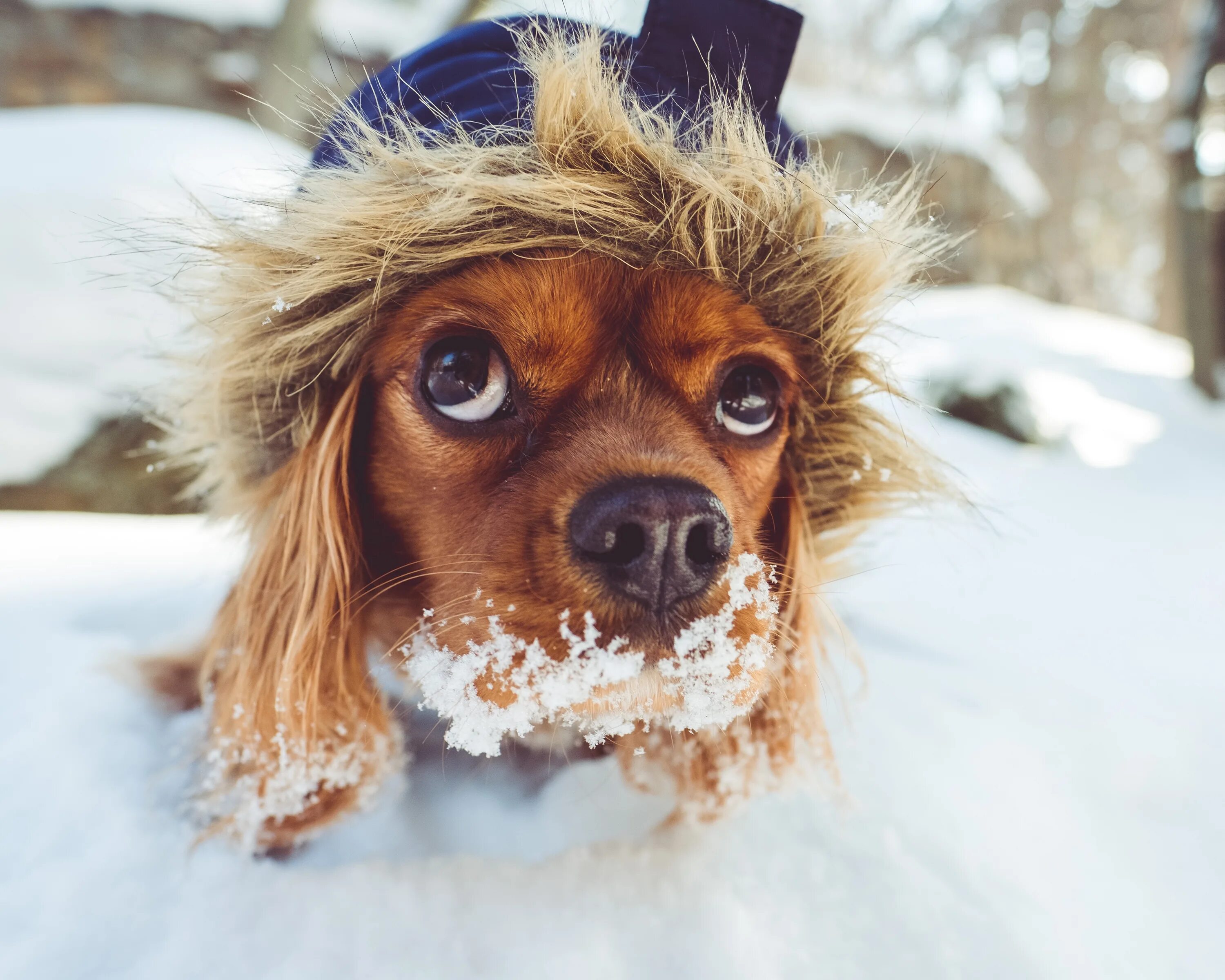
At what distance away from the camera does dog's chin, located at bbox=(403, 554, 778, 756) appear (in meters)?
0.96

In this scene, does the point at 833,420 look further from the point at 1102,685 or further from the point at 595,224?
the point at 1102,685

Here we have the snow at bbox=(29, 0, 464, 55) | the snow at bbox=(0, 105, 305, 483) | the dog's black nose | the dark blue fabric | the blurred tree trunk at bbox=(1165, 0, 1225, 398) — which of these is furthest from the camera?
the snow at bbox=(29, 0, 464, 55)

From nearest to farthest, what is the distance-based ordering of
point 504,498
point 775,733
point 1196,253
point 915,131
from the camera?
point 504,498, point 775,733, point 1196,253, point 915,131

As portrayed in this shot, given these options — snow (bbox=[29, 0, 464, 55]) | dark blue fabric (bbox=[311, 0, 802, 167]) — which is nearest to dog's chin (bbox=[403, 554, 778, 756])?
dark blue fabric (bbox=[311, 0, 802, 167])

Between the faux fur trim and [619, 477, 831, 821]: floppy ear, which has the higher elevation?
the faux fur trim

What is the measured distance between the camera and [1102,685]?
5.71 ft

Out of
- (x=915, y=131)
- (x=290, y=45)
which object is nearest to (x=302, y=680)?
(x=290, y=45)

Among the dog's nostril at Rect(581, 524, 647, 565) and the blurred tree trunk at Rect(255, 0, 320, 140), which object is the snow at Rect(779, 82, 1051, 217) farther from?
the dog's nostril at Rect(581, 524, 647, 565)

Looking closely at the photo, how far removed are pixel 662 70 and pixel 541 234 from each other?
0.40 meters

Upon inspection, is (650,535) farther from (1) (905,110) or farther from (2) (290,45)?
(1) (905,110)

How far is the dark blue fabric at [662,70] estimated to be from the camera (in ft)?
4.04

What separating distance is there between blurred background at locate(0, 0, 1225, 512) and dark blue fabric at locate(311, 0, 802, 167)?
100 mm

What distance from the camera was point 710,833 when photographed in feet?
4.41

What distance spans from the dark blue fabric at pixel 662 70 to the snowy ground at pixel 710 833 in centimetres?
65
